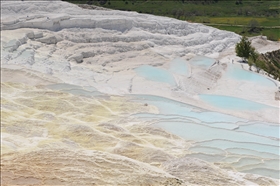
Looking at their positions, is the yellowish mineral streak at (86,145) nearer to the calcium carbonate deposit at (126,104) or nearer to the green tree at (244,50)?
the calcium carbonate deposit at (126,104)

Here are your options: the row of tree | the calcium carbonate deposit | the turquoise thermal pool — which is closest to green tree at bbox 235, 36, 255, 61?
the row of tree

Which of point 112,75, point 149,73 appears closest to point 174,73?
point 149,73

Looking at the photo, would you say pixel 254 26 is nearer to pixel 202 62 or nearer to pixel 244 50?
pixel 244 50

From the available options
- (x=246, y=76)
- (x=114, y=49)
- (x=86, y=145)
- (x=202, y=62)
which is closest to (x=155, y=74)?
(x=114, y=49)

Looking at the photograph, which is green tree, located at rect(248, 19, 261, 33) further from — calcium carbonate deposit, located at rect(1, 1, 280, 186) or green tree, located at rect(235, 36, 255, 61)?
Answer: green tree, located at rect(235, 36, 255, 61)

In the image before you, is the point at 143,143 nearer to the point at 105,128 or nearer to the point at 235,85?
the point at 105,128

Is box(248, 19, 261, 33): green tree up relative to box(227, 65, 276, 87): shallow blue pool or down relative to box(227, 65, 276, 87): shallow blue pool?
up

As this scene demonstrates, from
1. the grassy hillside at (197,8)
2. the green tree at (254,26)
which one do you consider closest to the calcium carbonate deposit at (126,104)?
the green tree at (254,26)

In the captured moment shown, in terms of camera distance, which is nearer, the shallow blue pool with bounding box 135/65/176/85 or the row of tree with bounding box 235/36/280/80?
the row of tree with bounding box 235/36/280/80
